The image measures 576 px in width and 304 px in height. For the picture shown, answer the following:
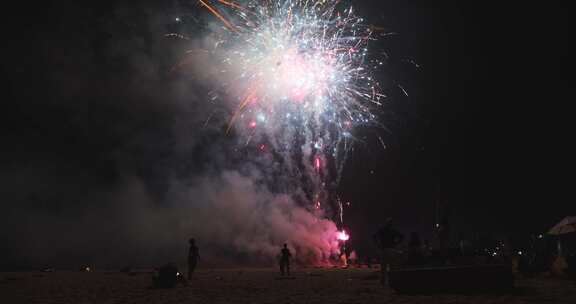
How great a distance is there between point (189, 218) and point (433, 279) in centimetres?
Answer: 2732

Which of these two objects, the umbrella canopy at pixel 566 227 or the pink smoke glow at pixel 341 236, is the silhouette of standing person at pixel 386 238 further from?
the pink smoke glow at pixel 341 236

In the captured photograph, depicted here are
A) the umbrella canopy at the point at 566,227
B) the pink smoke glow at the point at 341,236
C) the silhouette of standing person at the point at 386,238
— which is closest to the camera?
the silhouette of standing person at the point at 386,238

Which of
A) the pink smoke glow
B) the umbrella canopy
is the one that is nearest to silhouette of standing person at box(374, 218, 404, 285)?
the umbrella canopy

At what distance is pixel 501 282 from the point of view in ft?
28.2

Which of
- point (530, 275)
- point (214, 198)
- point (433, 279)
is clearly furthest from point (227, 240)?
point (433, 279)

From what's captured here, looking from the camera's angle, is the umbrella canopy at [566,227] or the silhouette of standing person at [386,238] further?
the umbrella canopy at [566,227]

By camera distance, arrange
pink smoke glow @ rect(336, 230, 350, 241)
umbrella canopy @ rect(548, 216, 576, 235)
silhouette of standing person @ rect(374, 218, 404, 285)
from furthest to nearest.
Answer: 1. pink smoke glow @ rect(336, 230, 350, 241)
2. umbrella canopy @ rect(548, 216, 576, 235)
3. silhouette of standing person @ rect(374, 218, 404, 285)

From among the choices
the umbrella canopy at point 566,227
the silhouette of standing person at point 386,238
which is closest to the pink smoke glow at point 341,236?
the umbrella canopy at point 566,227

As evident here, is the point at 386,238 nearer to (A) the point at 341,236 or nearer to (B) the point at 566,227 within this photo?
(B) the point at 566,227

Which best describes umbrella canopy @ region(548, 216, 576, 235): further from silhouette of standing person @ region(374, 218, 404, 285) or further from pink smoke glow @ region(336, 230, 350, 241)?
pink smoke glow @ region(336, 230, 350, 241)

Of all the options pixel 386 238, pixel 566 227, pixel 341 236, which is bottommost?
pixel 386 238

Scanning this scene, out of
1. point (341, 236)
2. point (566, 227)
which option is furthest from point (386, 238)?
point (341, 236)

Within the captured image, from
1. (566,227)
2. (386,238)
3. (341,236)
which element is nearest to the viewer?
(386,238)

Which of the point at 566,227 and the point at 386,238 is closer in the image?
the point at 386,238
